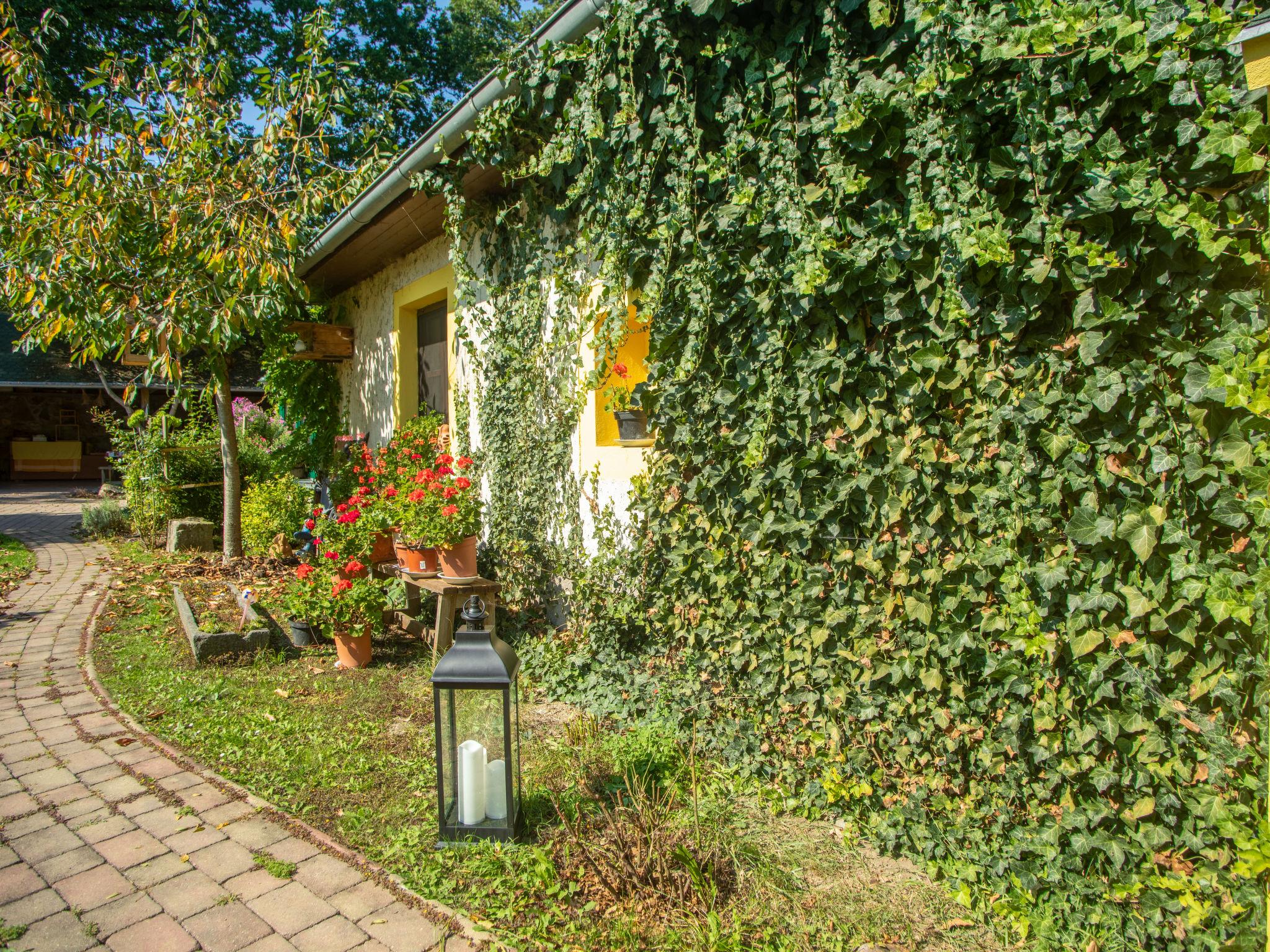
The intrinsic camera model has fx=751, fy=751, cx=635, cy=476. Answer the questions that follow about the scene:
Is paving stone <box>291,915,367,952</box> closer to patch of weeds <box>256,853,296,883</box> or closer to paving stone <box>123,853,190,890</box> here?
patch of weeds <box>256,853,296,883</box>

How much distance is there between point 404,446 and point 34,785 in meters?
3.46

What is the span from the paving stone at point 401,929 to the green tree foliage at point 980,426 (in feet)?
4.41

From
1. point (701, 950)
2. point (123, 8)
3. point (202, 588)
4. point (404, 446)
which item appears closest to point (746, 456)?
point (701, 950)

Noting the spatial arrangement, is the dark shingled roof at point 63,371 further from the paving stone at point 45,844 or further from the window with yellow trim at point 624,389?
the paving stone at point 45,844

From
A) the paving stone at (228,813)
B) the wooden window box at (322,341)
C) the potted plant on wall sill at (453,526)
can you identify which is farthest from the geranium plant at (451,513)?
the wooden window box at (322,341)

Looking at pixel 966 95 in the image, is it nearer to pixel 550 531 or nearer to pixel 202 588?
pixel 550 531

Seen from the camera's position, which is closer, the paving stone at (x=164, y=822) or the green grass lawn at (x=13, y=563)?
the paving stone at (x=164, y=822)

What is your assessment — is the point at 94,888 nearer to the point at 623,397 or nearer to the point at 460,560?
the point at 460,560

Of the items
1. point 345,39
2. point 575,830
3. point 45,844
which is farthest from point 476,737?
point 345,39

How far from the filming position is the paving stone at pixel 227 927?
219 cm

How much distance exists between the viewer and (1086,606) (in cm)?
205

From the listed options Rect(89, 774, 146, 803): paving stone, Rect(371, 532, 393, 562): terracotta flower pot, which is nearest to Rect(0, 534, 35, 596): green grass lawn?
Rect(371, 532, 393, 562): terracotta flower pot

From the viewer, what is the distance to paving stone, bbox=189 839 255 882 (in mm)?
2535

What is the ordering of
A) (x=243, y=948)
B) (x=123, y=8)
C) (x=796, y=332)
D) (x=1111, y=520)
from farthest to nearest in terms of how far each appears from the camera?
(x=123, y=8) → (x=796, y=332) → (x=243, y=948) → (x=1111, y=520)
